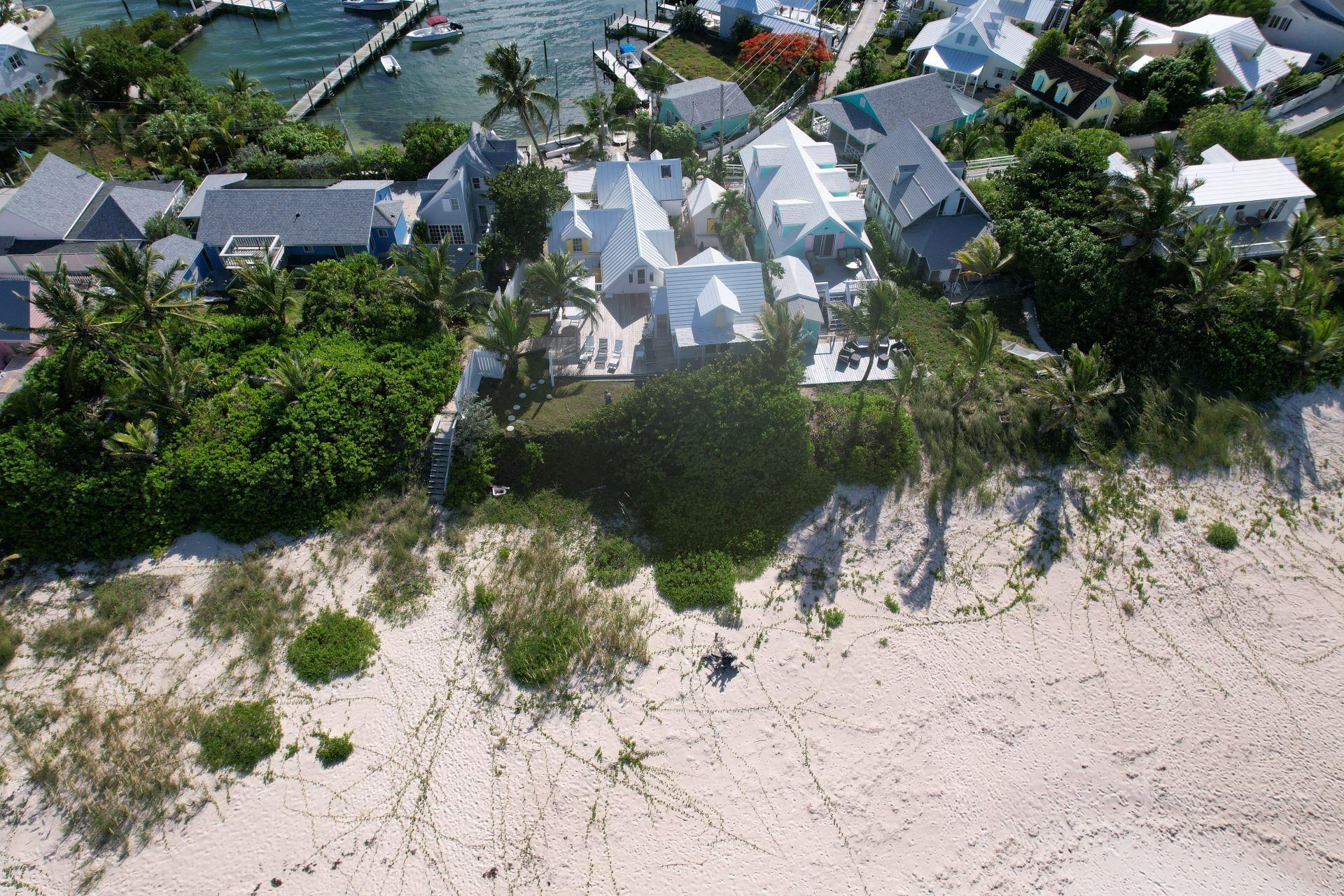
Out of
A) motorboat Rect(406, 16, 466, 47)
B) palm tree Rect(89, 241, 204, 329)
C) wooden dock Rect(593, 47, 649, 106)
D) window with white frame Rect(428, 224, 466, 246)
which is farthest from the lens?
motorboat Rect(406, 16, 466, 47)

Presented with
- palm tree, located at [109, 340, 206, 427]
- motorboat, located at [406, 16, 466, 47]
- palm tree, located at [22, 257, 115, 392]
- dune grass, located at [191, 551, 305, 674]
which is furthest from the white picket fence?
motorboat, located at [406, 16, 466, 47]

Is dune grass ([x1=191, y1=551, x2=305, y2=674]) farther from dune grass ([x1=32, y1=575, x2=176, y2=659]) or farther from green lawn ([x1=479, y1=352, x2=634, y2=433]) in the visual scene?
green lawn ([x1=479, y1=352, x2=634, y2=433])

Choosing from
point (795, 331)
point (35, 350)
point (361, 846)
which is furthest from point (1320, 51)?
point (35, 350)

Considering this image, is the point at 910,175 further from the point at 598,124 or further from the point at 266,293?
the point at 266,293

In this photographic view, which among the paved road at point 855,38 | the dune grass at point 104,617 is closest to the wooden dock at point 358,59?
the paved road at point 855,38

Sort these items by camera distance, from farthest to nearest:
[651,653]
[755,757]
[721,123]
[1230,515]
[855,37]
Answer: [855,37]
[721,123]
[1230,515]
[651,653]
[755,757]

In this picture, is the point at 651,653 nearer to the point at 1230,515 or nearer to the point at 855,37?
the point at 1230,515
